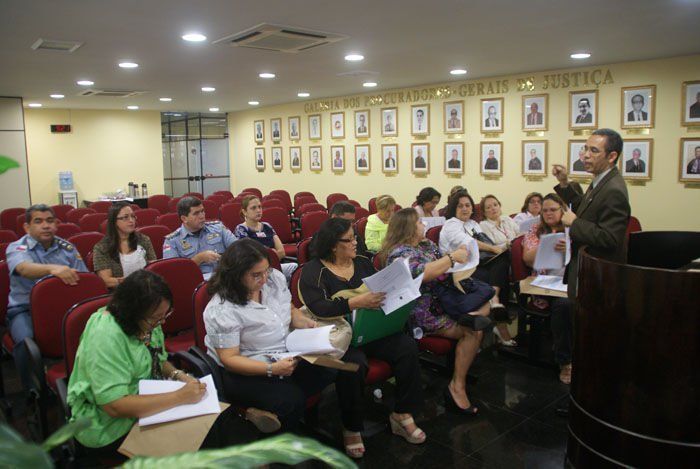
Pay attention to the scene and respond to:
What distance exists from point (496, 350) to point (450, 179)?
551 centimetres

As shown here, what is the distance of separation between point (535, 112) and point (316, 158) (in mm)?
5790

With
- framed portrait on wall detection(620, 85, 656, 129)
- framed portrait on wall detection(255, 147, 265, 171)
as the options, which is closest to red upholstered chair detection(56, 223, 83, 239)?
framed portrait on wall detection(620, 85, 656, 129)

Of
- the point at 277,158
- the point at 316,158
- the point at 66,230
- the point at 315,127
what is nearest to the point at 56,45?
the point at 66,230

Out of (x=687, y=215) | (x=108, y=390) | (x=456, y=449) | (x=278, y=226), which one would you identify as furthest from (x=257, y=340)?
(x=687, y=215)

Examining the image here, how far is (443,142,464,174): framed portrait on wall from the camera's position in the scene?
9.76 meters

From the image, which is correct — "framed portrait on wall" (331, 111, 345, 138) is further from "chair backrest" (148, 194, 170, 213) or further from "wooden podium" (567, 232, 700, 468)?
"wooden podium" (567, 232, 700, 468)

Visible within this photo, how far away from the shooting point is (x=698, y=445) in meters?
2.14

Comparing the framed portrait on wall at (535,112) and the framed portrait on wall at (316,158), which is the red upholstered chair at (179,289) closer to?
the framed portrait on wall at (535,112)

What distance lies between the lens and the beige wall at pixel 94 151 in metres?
13.4

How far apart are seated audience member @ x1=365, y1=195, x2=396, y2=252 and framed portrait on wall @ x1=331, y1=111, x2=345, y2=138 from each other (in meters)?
6.45

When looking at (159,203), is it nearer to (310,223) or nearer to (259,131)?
(259,131)

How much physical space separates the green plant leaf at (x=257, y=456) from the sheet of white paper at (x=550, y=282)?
396 cm

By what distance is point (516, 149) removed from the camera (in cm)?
895

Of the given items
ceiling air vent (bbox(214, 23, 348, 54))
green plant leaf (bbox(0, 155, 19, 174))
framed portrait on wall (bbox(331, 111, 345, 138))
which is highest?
ceiling air vent (bbox(214, 23, 348, 54))
